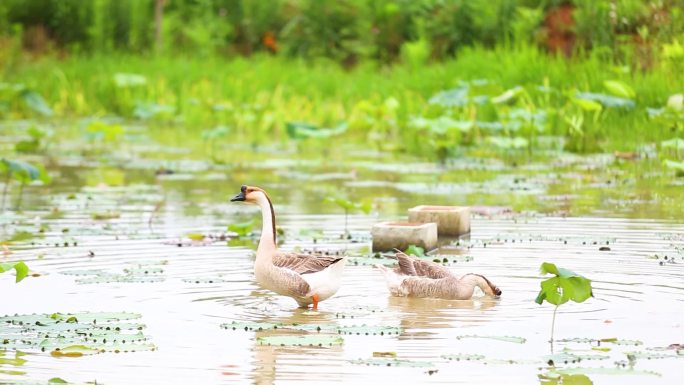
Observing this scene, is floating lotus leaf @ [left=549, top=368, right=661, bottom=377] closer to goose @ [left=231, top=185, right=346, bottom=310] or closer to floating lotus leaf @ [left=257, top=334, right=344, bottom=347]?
floating lotus leaf @ [left=257, top=334, right=344, bottom=347]

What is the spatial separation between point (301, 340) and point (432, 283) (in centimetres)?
193

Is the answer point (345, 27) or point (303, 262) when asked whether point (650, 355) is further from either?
point (345, 27)

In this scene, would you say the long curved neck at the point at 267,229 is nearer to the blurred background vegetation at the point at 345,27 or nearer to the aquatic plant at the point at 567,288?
the aquatic plant at the point at 567,288

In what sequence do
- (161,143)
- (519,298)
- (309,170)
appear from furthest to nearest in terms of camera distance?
1. (161,143)
2. (309,170)
3. (519,298)

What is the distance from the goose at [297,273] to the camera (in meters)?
9.65

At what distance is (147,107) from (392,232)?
504 inches

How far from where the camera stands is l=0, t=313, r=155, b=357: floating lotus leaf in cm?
815

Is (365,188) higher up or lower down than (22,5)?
lower down

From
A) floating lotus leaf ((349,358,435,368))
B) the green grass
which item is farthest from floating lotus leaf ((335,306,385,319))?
the green grass

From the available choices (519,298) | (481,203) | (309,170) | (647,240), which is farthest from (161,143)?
(519,298)

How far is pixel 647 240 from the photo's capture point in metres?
12.3

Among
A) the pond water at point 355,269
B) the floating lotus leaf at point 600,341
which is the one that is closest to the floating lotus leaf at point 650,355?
the pond water at point 355,269

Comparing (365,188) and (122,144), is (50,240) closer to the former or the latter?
(365,188)

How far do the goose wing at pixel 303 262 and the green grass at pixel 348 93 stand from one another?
354 inches
